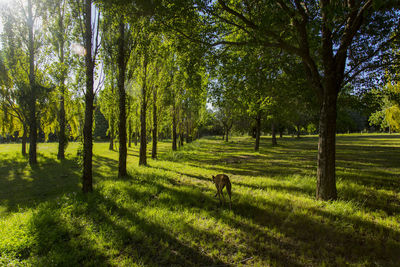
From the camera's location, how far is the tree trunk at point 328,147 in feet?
18.0

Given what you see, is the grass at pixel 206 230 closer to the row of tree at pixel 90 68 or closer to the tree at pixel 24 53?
the row of tree at pixel 90 68

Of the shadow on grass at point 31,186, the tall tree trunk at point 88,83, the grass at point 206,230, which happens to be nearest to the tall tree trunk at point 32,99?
the shadow on grass at point 31,186

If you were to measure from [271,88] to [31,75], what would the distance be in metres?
21.5

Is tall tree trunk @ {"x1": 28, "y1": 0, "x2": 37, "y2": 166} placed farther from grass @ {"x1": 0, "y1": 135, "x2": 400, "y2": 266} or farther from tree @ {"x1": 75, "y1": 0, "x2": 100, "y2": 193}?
tree @ {"x1": 75, "y1": 0, "x2": 100, "y2": 193}

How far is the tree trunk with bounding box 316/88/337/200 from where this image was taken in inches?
216

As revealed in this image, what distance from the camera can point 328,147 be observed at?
5.55 metres

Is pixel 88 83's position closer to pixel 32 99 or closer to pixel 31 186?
pixel 31 186

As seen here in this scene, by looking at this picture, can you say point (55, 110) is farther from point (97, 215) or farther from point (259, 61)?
point (259, 61)

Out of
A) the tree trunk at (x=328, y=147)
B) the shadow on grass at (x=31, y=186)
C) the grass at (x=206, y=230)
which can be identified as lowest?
the shadow on grass at (x=31, y=186)

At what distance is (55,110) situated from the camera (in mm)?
18672

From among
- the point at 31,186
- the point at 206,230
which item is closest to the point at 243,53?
the point at 206,230

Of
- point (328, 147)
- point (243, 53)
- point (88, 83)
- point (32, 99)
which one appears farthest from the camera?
point (32, 99)

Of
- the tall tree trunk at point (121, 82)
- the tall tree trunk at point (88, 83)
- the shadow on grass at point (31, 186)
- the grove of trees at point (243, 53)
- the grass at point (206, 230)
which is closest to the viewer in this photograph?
the grass at point (206, 230)

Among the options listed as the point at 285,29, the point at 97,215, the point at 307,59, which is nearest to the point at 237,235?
the point at 97,215
